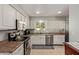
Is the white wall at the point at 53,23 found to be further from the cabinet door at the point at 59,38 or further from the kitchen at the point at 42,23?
the cabinet door at the point at 59,38

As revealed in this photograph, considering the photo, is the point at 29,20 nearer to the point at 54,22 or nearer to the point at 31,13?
the point at 31,13

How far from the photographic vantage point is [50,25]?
8.75 ft

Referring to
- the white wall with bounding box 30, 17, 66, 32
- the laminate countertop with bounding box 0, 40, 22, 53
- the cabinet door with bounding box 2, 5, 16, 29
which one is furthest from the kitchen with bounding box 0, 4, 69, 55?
the laminate countertop with bounding box 0, 40, 22, 53

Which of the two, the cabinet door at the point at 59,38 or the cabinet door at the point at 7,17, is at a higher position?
the cabinet door at the point at 7,17

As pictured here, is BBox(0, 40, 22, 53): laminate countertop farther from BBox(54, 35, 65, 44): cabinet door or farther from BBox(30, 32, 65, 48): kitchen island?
BBox(54, 35, 65, 44): cabinet door

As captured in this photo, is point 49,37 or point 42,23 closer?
point 42,23

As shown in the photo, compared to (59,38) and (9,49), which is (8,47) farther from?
(59,38)

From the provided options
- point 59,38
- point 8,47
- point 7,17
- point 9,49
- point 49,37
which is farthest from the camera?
point 49,37

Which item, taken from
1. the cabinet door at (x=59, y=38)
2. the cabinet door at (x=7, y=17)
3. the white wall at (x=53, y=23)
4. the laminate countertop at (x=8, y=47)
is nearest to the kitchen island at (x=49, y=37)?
the cabinet door at (x=59, y=38)

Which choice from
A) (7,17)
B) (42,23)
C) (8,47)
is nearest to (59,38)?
(42,23)

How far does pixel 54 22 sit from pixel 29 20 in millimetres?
578

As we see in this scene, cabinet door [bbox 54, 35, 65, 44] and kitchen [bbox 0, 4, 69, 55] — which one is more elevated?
kitchen [bbox 0, 4, 69, 55]
